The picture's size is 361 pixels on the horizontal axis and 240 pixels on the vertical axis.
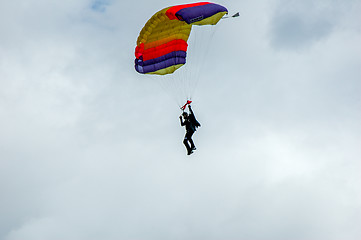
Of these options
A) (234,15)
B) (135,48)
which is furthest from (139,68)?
(234,15)

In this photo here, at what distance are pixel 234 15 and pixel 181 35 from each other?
525cm

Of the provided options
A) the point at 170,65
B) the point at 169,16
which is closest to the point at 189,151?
the point at 170,65

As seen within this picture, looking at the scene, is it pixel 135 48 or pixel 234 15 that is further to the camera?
pixel 135 48

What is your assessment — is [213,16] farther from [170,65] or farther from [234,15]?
[170,65]

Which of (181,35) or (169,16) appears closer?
(169,16)

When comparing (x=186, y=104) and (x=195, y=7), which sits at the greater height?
(x=195, y=7)

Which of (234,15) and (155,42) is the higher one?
(155,42)

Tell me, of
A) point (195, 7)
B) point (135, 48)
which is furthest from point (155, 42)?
point (195, 7)

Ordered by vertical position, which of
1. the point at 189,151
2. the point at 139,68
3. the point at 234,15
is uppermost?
the point at 139,68

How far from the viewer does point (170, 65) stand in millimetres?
38750

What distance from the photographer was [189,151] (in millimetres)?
37594

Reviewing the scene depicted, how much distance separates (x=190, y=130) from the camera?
121 ft

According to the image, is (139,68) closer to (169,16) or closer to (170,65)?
(170,65)

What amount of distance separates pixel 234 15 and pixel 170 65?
615cm
